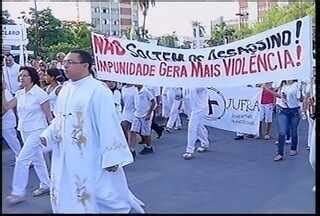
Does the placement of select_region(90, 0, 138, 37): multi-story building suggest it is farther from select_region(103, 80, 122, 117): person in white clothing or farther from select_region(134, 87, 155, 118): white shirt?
select_region(103, 80, 122, 117): person in white clothing

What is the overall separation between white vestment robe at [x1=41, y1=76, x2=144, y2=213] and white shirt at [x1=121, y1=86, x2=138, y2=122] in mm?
4657

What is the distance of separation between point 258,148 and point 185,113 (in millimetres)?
5564

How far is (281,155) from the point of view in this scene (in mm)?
9094

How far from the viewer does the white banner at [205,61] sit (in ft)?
25.6

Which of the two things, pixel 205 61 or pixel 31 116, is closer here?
pixel 31 116

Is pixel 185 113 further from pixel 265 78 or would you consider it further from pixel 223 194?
pixel 223 194

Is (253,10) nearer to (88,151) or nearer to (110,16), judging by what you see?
(110,16)

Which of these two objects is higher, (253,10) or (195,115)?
(253,10)

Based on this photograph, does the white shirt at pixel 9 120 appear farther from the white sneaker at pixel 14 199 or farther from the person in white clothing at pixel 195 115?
the person in white clothing at pixel 195 115

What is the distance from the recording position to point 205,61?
8727mm

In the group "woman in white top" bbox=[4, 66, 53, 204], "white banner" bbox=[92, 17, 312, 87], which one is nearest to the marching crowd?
"woman in white top" bbox=[4, 66, 53, 204]

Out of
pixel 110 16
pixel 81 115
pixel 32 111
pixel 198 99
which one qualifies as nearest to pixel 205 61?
pixel 198 99

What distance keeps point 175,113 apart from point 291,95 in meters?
5.15

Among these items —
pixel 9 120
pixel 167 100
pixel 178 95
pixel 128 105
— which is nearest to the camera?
pixel 9 120
